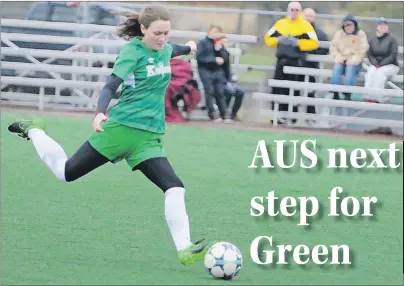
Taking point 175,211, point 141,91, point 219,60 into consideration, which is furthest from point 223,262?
point 219,60

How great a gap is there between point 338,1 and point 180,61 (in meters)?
3.49

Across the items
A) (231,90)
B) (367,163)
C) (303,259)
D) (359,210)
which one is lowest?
(367,163)

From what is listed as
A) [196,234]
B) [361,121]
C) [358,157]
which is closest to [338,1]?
[361,121]

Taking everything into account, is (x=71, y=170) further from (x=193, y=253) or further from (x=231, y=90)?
(x=231, y=90)

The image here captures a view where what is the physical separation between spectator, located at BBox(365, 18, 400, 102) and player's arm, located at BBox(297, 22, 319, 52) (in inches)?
33.6

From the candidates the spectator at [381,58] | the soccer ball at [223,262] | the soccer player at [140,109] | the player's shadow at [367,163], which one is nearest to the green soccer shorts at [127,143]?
the soccer player at [140,109]

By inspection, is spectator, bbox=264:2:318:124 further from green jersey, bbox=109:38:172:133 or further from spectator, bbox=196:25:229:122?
green jersey, bbox=109:38:172:133

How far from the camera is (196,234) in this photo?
8500 millimetres

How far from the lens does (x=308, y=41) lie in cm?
1733

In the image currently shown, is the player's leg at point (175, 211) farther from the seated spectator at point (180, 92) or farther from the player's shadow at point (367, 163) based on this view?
the seated spectator at point (180, 92)

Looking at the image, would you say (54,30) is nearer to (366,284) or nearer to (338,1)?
(338,1)

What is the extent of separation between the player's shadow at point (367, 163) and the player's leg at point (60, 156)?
5634 millimetres

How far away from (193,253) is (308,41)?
10776mm

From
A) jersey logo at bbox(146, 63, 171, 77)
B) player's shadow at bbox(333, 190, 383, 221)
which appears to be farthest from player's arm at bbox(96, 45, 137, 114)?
player's shadow at bbox(333, 190, 383, 221)
